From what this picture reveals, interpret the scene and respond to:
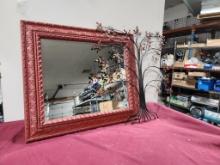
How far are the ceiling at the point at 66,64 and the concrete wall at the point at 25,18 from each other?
11cm

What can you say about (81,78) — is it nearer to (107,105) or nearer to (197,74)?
(107,105)

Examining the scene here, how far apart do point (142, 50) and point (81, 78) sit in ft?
1.48

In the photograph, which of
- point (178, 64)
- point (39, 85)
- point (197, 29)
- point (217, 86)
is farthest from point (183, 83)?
point (39, 85)

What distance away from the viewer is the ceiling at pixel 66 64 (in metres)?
0.84

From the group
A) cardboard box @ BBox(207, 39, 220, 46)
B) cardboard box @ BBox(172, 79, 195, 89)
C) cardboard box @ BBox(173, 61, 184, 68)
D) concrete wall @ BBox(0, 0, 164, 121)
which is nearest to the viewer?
concrete wall @ BBox(0, 0, 164, 121)

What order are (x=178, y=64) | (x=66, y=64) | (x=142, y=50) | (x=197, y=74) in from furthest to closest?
(x=178, y=64) → (x=197, y=74) → (x=142, y=50) → (x=66, y=64)

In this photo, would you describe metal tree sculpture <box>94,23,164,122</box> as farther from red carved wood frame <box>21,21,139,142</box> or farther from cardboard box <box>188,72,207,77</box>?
cardboard box <box>188,72,207,77</box>

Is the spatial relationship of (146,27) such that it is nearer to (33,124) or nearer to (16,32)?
(16,32)

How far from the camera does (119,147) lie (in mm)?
797

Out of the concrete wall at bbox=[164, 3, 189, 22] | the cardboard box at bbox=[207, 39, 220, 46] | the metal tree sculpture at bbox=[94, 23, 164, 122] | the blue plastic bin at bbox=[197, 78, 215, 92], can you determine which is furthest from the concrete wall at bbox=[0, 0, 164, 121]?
the concrete wall at bbox=[164, 3, 189, 22]

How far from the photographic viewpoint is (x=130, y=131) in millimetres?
953

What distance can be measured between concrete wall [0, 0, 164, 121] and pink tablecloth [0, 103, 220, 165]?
0.43 feet

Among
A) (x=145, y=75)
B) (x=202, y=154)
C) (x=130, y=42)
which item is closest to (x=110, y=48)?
(x=130, y=42)

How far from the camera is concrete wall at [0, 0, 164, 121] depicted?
804 mm
